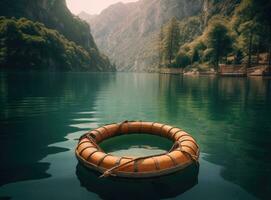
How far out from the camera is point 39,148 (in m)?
11.7

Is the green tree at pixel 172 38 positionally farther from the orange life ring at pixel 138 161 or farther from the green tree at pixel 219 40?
the orange life ring at pixel 138 161

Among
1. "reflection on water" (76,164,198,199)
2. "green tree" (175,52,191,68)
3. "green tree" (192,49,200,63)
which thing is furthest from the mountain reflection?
"green tree" (192,49,200,63)

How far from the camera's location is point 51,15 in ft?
548

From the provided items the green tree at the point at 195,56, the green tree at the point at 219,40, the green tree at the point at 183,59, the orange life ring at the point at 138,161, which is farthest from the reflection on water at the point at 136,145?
the green tree at the point at 195,56

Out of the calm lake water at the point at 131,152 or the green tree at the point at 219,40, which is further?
the green tree at the point at 219,40

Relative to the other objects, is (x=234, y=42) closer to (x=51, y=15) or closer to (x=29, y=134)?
(x=29, y=134)

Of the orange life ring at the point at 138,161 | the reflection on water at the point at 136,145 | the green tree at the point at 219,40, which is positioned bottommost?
the reflection on water at the point at 136,145

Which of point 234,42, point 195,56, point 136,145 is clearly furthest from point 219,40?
point 136,145

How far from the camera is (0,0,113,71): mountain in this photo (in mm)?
127562

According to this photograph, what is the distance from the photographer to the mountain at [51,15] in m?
128

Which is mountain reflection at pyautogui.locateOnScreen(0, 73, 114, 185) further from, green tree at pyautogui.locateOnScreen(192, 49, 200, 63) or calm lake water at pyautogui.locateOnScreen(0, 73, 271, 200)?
green tree at pyautogui.locateOnScreen(192, 49, 200, 63)

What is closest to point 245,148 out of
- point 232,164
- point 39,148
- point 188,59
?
point 232,164

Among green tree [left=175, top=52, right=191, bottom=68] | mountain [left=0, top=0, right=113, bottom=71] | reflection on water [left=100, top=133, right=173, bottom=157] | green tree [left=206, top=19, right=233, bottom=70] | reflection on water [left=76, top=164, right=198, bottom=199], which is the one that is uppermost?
mountain [left=0, top=0, right=113, bottom=71]

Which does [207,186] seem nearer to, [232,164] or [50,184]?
[232,164]
